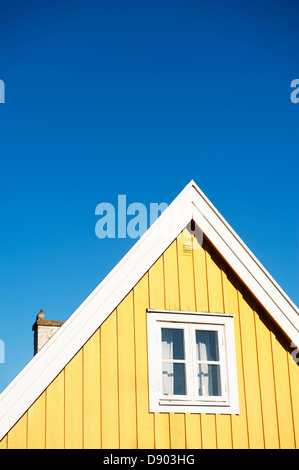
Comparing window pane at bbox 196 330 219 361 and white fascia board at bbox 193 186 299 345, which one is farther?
white fascia board at bbox 193 186 299 345

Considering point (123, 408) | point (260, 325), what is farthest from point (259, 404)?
point (123, 408)

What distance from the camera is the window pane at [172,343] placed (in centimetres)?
1097

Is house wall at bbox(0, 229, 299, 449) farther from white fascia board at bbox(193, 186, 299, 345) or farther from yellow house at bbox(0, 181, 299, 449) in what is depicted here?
white fascia board at bbox(193, 186, 299, 345)

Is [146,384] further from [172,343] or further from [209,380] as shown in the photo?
[209,380]

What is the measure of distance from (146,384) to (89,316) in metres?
1.43

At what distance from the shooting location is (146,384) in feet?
34.7

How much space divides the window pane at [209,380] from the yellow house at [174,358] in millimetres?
19

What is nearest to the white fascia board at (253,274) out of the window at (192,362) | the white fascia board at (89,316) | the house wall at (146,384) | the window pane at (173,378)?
the house wall at (146,384)

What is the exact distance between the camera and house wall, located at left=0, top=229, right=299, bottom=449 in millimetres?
10008

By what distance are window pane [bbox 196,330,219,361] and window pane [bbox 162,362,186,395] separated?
41cm

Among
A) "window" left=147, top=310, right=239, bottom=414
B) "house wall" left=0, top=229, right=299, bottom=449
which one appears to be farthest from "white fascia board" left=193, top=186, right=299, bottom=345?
"window" left=147, top=310, right=239, bottom=414

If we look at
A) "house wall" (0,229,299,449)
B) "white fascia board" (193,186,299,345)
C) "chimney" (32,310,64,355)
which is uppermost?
"chimney" (32,310,64,355)

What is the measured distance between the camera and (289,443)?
35.9ft

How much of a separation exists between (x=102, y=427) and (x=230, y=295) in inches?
126
